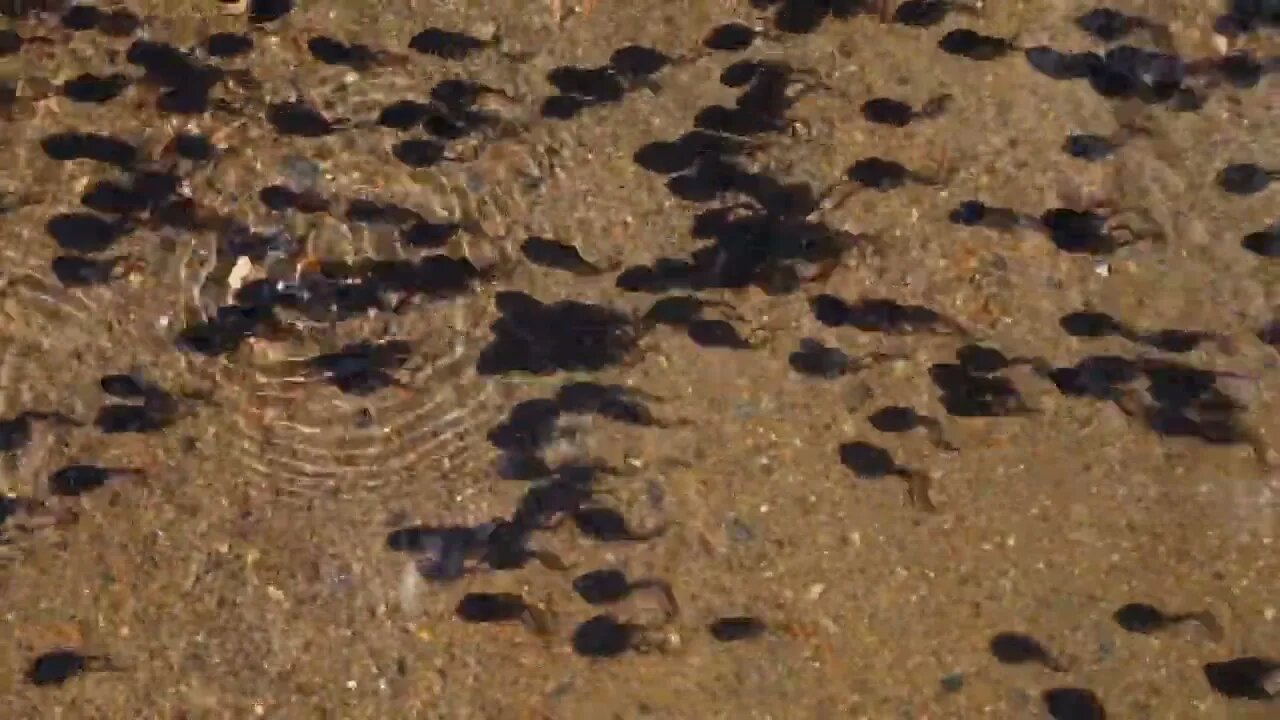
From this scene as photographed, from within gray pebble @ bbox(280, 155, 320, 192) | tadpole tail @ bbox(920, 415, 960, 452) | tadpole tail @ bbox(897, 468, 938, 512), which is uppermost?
gray pebble @ bbox(280, 155, 320, 192)

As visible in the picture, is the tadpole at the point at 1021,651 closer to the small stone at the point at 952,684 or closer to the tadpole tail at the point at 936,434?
the small stone at the point at 952,684

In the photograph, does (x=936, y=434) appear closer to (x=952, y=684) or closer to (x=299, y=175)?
(x=952, y=684)

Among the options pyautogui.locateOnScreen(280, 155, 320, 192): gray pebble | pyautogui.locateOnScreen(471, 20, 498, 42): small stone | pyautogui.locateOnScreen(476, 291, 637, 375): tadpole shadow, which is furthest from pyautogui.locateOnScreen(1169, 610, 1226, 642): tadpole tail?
pyautogui.locateOnScreen(280, 155, 320, 192): gray pebble

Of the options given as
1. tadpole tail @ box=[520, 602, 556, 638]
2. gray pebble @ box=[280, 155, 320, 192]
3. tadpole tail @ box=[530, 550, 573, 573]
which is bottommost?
tadpole tail @ box=[520, 602, 556, 638]

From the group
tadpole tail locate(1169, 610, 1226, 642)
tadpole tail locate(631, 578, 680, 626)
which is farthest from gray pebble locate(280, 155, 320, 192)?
tadpole tail locate(1169, 610, 1226, 642)

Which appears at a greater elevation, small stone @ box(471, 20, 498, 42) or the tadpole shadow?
small stone @ box(471, 20, 498, 42)

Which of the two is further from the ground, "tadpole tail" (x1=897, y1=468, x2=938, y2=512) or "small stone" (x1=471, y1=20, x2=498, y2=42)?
"small stone" (x1=471, y1=20, x2=498, y2=42)

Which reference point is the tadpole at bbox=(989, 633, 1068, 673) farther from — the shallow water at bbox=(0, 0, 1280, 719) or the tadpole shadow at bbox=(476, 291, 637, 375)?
the tadpole shadow at bbox=(476, 291, 637, 375)

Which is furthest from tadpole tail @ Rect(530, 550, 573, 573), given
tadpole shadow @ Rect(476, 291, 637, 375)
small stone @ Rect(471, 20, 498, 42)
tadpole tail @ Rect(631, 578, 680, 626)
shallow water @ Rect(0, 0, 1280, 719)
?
small stone @ Rect(471, 20, 498, 42)

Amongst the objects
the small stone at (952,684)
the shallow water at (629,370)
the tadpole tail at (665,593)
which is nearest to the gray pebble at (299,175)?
the shallow water at (629,370)

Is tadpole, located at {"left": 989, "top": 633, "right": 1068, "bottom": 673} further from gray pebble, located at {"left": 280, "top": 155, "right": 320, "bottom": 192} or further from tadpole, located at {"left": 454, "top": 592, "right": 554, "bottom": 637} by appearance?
gray pebble, located at {"left": 280, "top": 155, "right": 320, "bottom": 192}

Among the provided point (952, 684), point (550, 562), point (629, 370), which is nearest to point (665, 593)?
point (550, 562)
